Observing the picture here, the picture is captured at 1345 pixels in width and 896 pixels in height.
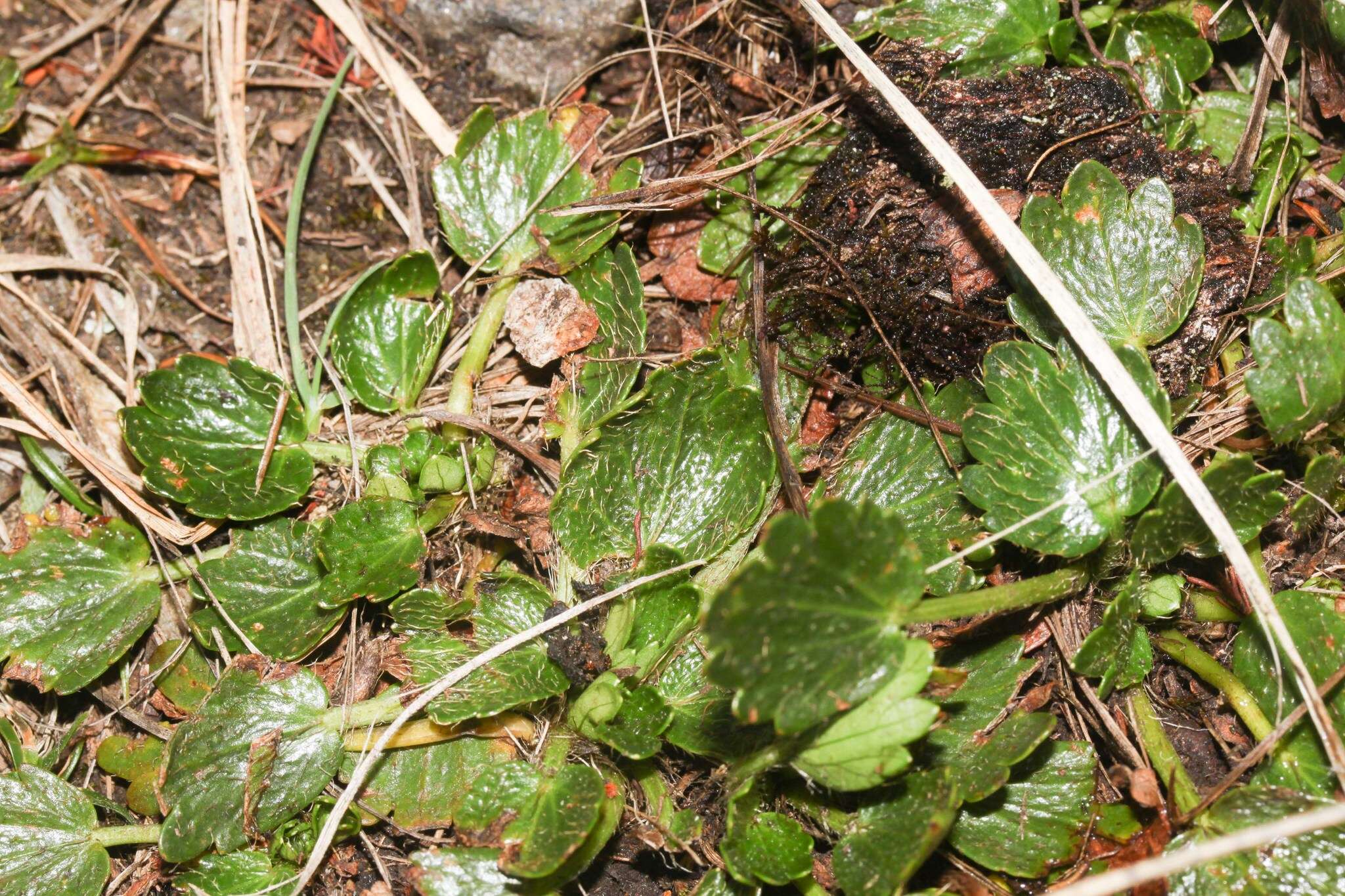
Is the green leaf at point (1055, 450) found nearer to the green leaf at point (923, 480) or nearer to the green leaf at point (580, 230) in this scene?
the green leaf at point (923, 480)

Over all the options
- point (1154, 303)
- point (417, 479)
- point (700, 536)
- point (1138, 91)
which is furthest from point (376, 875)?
point (1138, 91)

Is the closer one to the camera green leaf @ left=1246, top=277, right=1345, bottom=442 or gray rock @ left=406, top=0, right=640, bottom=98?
green leaf @ left=1246, top=277, right=1345, bottom=442

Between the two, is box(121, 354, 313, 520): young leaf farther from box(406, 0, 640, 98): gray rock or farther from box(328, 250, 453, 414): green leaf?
box(406, 0, 640, 98): gray rock

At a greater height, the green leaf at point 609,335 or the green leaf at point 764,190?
the green leaf at point 764,190

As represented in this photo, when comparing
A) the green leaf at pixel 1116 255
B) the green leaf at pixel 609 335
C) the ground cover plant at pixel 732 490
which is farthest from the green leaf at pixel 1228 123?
the green leaf at pixel 609 335

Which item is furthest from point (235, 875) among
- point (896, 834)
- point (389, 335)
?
point (896, 834)

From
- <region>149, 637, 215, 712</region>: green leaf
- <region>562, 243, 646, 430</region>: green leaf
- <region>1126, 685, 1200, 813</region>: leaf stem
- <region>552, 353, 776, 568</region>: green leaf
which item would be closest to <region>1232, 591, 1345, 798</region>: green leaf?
<region>1126, 685, 1200, 813</region>: leaf stem
